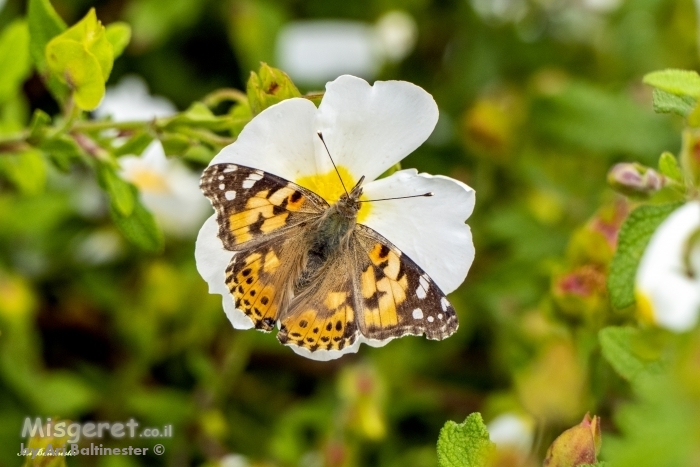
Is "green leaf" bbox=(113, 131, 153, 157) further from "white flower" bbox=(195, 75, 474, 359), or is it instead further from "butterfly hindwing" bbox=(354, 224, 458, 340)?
"butterfly hindwing" bbox=(354, 224, 458, 340)

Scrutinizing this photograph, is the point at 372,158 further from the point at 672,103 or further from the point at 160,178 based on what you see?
the point at 160,178

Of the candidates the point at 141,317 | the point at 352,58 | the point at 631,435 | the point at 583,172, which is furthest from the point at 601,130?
the point at 631,435

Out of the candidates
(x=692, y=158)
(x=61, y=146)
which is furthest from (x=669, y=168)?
(x=61, y=146)

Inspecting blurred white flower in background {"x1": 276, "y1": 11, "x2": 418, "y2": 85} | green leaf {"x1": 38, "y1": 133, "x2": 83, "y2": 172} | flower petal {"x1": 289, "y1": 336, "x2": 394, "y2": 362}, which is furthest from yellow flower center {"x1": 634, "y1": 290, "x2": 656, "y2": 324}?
blurred white flower in background {"x1": 276, "y1": 11, "x2": 418, "y2": 85}

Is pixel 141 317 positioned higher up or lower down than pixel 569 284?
lower down

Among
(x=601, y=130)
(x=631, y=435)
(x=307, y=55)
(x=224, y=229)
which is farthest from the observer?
(x=307, y=55)

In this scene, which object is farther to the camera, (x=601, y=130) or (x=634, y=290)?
(x=601, y=130)

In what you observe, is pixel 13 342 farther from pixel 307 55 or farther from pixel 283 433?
pixel 307 55
